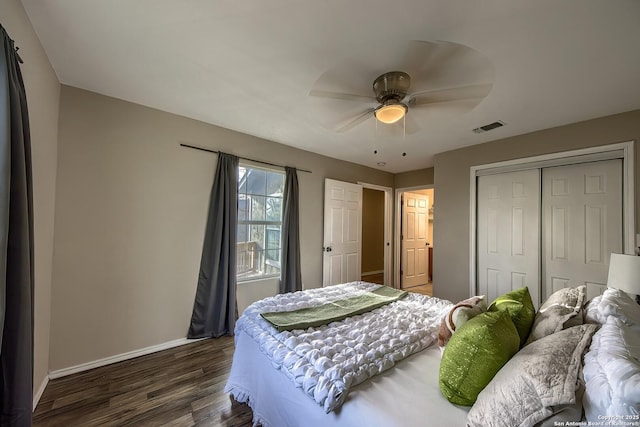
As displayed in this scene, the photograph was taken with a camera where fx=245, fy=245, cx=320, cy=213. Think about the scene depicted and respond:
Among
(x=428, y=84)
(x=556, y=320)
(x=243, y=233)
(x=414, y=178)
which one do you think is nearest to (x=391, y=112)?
(x=428, y=84)

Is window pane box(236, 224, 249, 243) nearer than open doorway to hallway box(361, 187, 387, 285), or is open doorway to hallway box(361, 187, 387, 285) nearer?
window pane box(236, 224, 249, 243)

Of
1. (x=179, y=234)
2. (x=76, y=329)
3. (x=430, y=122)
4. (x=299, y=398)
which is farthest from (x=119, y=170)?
(x=430, y=122)

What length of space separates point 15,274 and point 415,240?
5.53 metres

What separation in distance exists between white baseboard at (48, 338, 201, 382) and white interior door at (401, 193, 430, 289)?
4098 millimetres

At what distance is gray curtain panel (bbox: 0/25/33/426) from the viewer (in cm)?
105

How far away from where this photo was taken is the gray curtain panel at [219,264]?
110 inches

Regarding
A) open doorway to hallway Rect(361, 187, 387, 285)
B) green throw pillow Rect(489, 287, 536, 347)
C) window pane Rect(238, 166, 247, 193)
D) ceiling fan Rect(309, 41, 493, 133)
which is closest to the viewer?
green throw pillow Rect(489, 287, 536, 347)

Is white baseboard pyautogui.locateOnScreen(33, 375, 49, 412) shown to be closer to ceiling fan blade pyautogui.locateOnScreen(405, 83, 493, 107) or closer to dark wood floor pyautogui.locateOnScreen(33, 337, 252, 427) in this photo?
dark wood floor pyautogui.locateOnScreen(33, 337, 252, 427)

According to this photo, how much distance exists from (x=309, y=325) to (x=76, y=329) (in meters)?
2.13

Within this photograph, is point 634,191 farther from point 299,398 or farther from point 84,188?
point 84,188

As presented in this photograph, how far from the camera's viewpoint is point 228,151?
304 cm

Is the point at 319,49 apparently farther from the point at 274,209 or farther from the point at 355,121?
the point at 274,209

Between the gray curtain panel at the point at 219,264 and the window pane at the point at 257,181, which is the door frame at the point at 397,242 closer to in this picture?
the window pane at the point at 257,181

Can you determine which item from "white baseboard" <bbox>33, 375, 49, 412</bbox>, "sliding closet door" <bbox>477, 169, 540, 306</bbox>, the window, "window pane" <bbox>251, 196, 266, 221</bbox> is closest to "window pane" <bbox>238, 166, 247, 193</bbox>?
the window
